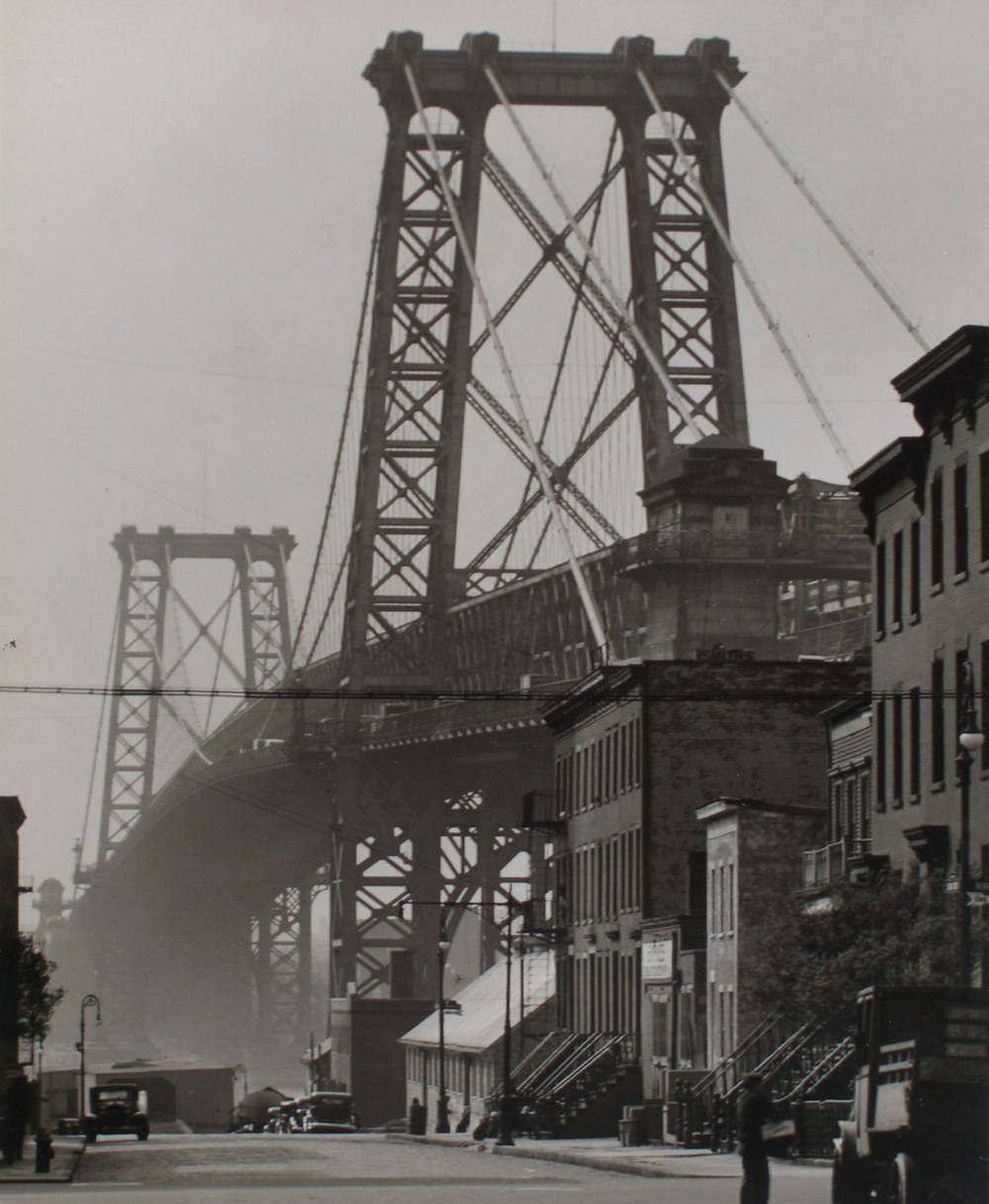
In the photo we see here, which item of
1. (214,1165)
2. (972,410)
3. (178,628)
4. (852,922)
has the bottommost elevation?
(214,1165)

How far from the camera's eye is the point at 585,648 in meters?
89.6

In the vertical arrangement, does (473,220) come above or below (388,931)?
above

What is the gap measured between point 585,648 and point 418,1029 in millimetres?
13926

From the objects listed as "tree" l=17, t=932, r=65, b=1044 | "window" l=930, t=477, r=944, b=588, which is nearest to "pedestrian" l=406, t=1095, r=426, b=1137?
"tree" l=17, t=932, r=65, b=1044

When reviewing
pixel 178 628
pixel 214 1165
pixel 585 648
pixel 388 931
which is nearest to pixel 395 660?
pixel 585 648

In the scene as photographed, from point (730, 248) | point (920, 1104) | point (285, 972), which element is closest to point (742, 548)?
point (730, 248)

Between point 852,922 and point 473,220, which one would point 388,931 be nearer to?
point 473,220

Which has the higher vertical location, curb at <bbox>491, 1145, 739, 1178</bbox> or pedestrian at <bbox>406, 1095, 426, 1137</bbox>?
curb at <bbox>491, 1145, 739, 1178</bbox>

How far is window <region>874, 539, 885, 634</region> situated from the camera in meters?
51.1

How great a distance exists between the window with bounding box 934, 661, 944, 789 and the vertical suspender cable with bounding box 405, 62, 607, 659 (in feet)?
113

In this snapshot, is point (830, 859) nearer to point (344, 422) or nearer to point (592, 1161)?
point (592, 1161)

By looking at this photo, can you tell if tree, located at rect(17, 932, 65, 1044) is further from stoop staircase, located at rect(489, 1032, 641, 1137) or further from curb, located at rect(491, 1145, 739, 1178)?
curb, located at rect(491, 1145, 739, 1178)

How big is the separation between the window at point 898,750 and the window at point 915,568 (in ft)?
5.28

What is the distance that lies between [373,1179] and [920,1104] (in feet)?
55.0
